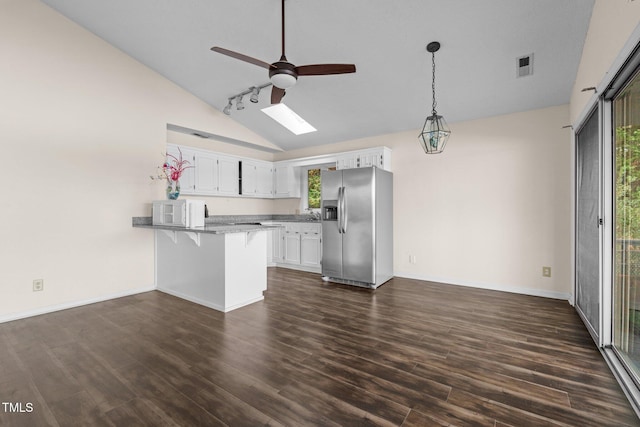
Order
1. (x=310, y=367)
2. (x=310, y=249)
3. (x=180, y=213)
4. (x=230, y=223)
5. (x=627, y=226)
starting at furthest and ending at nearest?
Answer: (x=230, y=223)
(x=310, y=249)
(x=180, y=213)
(x=310, y=367)
(x=627, y=226)

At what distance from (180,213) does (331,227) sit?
2.26 meters

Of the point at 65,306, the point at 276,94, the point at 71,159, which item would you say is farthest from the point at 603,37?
the point at 65,306

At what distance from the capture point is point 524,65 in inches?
124

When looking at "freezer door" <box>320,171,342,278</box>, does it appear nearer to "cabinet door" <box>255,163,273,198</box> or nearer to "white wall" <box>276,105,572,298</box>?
"white wall" <box>276,105,572,298</box>

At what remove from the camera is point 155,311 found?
335 cm

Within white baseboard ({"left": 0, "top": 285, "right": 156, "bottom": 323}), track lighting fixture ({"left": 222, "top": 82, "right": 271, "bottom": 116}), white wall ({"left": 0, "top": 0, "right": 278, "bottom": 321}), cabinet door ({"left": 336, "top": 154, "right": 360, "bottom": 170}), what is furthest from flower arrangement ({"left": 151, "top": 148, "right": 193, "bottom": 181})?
cabinet door ({"left": 336, "top": 154, "right": 360, "bottom": 170})

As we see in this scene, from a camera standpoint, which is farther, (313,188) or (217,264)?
(313,188)

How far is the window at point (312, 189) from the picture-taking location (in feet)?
20.8

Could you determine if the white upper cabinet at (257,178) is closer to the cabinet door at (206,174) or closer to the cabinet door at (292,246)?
the cabinet door at (206,174)

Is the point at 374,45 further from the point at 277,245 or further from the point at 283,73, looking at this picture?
the point at 277,245

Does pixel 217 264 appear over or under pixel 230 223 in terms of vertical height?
under

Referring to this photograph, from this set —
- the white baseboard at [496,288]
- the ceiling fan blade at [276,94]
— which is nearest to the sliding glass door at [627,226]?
the white baseboard at [496,288]

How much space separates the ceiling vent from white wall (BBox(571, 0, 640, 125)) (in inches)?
16.8

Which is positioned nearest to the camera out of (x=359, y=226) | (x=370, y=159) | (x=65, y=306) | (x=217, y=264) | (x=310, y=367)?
(x=310, y=367)
